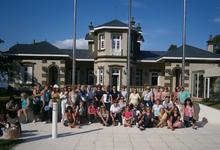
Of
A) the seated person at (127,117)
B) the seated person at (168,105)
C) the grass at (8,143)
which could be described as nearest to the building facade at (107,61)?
the seated person at (168,105)

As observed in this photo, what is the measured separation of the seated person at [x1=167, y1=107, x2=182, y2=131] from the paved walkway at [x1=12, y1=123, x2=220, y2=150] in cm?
31

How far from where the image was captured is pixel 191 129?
1337 centimetres

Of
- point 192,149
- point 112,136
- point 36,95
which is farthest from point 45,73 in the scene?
point 192,149

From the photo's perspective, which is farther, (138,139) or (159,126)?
(159,126)

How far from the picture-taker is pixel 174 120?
44.2ft

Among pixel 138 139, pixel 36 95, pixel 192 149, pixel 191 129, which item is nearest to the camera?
pixel 192 149

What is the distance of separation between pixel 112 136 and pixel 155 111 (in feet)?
11.4

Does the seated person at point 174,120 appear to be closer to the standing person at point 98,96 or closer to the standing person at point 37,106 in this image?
the standing person at point 98,96

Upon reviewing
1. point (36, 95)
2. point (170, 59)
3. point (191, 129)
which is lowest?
point (191, 129)

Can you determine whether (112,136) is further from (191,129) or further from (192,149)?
(191,129)

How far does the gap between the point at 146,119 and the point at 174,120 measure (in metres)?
1.24

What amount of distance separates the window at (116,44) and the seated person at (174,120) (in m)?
17.7

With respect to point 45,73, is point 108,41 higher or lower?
higher

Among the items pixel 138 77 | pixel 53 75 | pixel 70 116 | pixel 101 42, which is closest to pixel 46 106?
pixel 70 116
